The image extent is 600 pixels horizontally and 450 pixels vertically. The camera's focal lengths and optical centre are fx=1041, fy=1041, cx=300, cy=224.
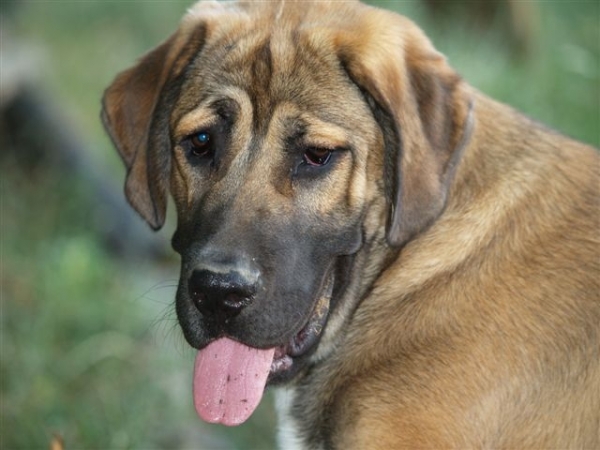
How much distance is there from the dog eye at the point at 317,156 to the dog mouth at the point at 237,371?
45cm

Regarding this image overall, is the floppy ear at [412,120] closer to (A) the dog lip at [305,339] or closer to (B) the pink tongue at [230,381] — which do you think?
(A) the dog lip at [305,339]

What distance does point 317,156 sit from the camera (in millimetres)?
3961

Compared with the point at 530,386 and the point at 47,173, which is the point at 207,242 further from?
the point at 47,173

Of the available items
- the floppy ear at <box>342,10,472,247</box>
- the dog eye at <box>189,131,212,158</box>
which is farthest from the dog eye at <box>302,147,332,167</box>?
the dog eye at <box>189,131,212,158</box>

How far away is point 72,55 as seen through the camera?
1188 centimetres

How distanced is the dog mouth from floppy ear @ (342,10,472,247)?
431 mm

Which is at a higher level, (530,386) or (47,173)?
(530,386)

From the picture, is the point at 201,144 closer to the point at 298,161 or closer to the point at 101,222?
the point at 298,161

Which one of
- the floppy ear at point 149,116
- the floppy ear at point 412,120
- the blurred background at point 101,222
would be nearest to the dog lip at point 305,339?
the floppy ear at point 412,120

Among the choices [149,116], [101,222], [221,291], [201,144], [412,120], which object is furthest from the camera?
[101,222]

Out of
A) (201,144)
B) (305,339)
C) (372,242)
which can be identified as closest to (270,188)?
(201,144)

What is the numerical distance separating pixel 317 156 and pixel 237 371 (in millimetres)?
880

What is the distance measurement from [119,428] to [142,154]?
1787mm

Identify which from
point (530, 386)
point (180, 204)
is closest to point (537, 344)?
point (530, 386)
